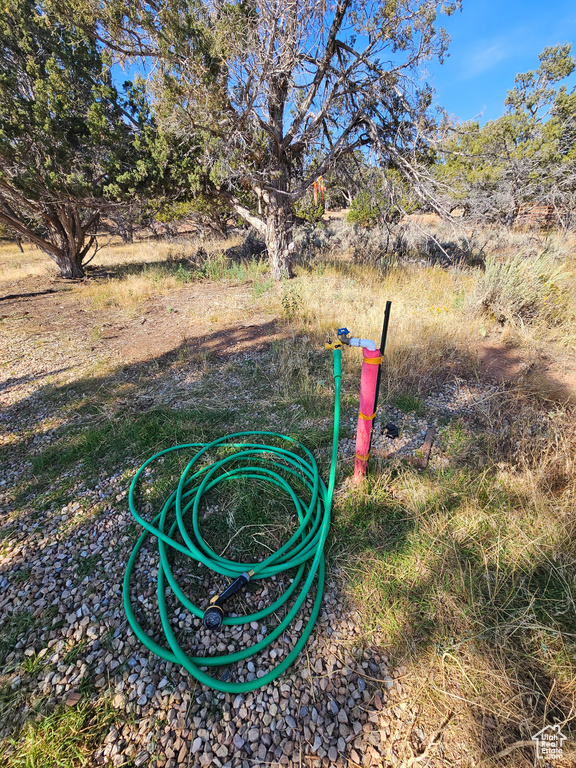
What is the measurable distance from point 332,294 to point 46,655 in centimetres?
558

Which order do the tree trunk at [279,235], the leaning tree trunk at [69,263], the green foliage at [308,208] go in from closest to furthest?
the tree trunk at [279,235] → the leaning tree trunk at [69,263] → the green foliage at [308,208]

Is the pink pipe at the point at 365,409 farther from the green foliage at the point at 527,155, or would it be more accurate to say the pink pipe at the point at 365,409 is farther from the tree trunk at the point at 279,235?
the green foliage at the point at 527,155

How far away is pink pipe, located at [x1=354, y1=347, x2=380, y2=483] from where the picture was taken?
72.9 inches

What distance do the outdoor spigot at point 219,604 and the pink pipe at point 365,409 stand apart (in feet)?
3.12

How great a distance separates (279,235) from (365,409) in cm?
679

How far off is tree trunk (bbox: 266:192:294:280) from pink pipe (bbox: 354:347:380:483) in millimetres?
6280

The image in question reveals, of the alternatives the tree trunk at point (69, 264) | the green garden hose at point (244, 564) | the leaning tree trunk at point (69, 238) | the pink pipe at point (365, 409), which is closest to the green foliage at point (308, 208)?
the leaning tree trunk at point (69, 238)

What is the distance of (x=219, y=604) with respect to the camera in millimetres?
1629

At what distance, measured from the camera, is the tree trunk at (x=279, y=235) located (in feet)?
24.1

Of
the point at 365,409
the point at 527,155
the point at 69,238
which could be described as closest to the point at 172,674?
the point at 365,409

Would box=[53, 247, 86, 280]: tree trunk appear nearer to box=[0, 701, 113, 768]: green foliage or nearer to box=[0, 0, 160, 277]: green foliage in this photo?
box=[0, 0, 160, 277]: green foliage

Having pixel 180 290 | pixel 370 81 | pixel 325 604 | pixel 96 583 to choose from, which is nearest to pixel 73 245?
pixel 180 290

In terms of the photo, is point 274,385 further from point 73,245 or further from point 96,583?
point 73,245

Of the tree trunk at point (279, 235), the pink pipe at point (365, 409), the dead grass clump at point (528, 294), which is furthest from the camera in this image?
the tree trunk at point (279, 235)
